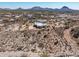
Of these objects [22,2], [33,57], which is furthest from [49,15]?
[33,57]

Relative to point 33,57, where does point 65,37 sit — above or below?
above

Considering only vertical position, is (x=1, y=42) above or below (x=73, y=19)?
below

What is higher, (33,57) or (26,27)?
(26,27)

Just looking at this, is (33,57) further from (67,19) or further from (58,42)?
(67,19)

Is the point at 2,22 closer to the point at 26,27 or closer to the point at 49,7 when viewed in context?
the point at 26,27

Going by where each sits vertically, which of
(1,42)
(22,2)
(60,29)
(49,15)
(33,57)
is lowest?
(33,57)

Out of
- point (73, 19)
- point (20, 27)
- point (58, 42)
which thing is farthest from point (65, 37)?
point (20, 27)

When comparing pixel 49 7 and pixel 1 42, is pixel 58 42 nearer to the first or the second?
pixel 49 7

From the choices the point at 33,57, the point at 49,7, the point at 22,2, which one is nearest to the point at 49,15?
the point at 49,7
